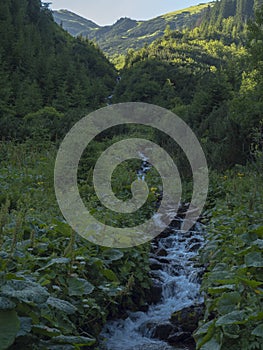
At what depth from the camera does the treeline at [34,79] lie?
1823 cm

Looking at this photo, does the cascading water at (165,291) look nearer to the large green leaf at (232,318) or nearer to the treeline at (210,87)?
the large green leaf at (232,318)

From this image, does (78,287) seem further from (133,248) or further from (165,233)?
(165,233)

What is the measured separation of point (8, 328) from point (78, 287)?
1206 millimetres

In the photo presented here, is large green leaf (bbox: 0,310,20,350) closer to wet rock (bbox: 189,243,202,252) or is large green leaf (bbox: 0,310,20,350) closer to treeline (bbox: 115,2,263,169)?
wet rock (bbox: 189,243,202,252)

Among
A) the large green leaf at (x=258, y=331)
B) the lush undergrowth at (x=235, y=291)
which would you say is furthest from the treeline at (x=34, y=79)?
the large green leaf at (x=258, y=331)

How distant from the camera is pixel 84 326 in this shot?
142 inches

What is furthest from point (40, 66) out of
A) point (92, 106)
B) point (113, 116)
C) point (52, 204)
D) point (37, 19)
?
point (52, 204)

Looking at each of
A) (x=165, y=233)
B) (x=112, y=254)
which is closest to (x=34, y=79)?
(x=165, y=233)

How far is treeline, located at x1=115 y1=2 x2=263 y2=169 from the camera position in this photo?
413 inches

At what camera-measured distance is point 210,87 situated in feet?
53.7

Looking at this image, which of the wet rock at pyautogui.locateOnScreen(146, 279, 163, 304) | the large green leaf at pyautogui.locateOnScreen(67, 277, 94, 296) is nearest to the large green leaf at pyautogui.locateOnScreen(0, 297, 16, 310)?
the large green leaf at pyautogui.locateOnScreen(67, 277, 94, 296)

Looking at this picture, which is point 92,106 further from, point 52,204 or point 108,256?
point 108,256

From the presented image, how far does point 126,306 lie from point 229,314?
6.37ft

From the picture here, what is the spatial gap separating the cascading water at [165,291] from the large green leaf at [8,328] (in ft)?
6.24
